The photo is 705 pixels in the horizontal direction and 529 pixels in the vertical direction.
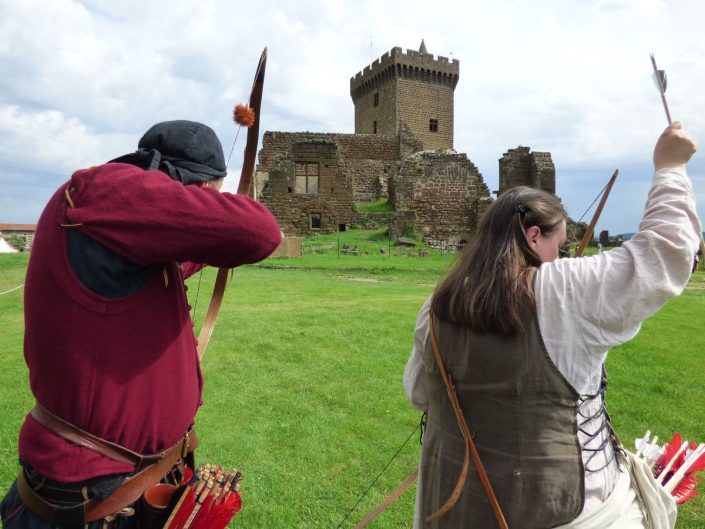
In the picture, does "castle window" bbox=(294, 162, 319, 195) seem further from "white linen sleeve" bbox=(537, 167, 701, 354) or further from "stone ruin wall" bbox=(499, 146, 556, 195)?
"white linen sleeve" bbox=(537, 167, 701, 354)

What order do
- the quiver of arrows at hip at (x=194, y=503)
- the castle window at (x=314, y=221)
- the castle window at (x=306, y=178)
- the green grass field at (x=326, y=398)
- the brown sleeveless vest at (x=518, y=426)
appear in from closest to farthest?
the brown sleeveless vest at (x=518, y=426)
the quiver of arrows at hip at (x=194, y=503)
the green grass field at (x=326, y=398)
the castle window at (x=306, y=178)
the castle window at (x=314, y=221)

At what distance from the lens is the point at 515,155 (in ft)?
94.8

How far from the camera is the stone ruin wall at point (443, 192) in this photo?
2444cm

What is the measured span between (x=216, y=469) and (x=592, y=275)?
1441mm

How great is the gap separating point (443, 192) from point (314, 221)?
6.22 meters

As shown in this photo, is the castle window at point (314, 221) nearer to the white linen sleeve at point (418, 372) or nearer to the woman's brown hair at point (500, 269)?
the white linen sleeve at point (418, 372)

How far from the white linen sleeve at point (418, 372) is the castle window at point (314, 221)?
22680mm

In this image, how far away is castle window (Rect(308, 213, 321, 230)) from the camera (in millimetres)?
24547

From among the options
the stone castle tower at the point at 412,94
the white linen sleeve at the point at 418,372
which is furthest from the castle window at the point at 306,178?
the white linen sleeve at the point at 418,372

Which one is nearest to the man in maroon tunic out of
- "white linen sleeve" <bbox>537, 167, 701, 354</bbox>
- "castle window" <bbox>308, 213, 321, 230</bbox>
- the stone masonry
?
"white linen sleeve" <bbox>537, 167, 701, 354</bbox>

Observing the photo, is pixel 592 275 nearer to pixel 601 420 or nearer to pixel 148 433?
pixel 601 420

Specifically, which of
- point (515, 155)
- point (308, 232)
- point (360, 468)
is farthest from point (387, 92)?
point (360, 468)

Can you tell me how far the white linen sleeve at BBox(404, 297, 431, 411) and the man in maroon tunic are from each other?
0.65 meters

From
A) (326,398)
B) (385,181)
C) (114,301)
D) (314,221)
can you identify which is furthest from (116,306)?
(385,181)
